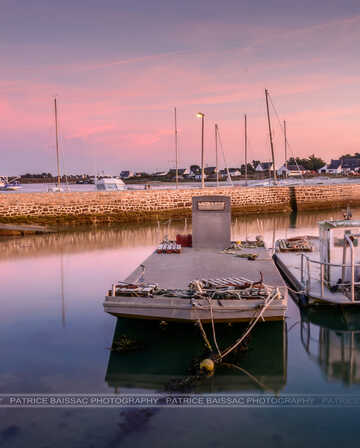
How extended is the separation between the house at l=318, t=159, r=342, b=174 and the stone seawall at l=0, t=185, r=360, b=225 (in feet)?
419

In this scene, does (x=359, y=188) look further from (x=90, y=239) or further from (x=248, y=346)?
(x=248, y=346)

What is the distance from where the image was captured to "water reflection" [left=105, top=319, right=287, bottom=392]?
9422mm

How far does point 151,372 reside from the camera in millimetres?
9883

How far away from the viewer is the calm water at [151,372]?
765 centimetres

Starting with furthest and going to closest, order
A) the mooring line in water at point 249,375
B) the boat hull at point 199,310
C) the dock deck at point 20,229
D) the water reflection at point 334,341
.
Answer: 1. the dock deck at point 20,229
2. the boat hull at point 199,310
3. the water reflection at point 334,341
4. the mooring line in water at point 249,375

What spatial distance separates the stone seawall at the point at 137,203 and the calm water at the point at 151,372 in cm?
2209

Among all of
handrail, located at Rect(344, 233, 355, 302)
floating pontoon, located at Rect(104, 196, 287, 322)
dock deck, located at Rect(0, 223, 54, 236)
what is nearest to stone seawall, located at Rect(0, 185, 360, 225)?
dock deck, located at Rect(0, 223, 54, 236)

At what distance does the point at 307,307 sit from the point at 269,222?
95.4ft

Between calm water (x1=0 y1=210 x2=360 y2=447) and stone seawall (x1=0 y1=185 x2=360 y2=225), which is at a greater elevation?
stone seawall (x1=0 y1=185 x2=360 y2=225)

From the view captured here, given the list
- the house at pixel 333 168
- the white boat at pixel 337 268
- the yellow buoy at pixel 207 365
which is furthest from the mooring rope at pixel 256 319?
the house at pixel 333 168

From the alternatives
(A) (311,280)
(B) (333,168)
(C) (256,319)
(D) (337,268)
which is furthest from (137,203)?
(B) (333,168)

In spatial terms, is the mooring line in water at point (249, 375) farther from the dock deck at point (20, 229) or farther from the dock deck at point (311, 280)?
the dock deck at point (20, 229)

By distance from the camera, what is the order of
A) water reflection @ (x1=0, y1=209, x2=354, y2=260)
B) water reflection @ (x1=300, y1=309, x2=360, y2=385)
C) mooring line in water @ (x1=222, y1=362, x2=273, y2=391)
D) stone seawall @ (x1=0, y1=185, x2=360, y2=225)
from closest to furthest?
1. mooring line in water @ (x1=222, y1=362, x2=273, y2=391)
2. water reflection @ (x1=300, y1=309, x2=360, y2=385)
3. water reflection @ (x1=0, y1=209, x2=354, y2=260)
4. stone seawall @ (x1=0, y1=185, x2=360, y2=225)

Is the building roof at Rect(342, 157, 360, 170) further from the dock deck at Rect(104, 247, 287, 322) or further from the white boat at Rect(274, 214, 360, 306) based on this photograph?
the white boat at Rect(274, 214, 360, 306)
